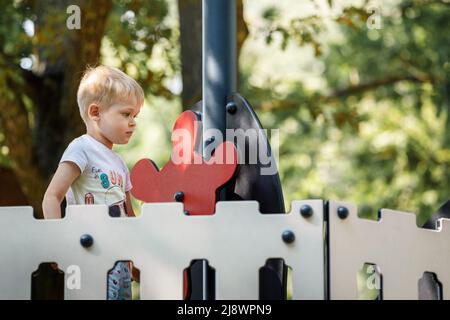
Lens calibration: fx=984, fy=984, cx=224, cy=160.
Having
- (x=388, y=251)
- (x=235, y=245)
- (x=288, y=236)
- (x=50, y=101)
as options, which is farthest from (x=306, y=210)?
(x=50, y=101)

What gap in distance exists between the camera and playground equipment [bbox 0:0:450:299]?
2.59 meters

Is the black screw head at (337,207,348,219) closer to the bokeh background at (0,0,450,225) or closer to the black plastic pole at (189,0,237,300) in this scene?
the black plastic pole at (189,0,237,300)

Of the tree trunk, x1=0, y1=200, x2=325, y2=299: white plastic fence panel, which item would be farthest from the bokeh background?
x1=0, y1=200, x2=325, y2=299: white plastic fence panel

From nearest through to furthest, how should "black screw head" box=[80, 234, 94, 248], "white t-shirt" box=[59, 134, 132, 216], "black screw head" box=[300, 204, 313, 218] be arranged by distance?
1. "black screw head" box=[300, 204, 313, 218]
2. "black screw head" box=[80, 234, 94, 248]
3. "white t-shirt" box=[59, 134, 132, 216]

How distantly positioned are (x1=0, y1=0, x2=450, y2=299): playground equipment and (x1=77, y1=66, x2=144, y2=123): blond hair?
0.40 metres

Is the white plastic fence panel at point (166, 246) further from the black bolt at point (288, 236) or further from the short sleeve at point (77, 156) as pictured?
the short sleeve at point (77, 156)

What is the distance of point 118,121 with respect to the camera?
3281 millimetres

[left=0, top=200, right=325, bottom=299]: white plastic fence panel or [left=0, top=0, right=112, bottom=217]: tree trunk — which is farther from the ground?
[left=0, top=0, right=112, bottom=217]: tree trunk

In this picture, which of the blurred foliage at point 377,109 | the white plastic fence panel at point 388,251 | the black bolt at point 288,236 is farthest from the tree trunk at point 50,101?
the black bolt at point 288,236

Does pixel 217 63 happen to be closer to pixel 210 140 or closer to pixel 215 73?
pixel 215 73

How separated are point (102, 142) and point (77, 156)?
18cm

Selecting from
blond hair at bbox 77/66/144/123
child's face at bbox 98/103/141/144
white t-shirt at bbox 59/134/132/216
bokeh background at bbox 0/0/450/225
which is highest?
bokeh background at bbox 0/0/450/225

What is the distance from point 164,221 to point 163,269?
5.2 inches

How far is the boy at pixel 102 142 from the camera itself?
3197 millimetres
